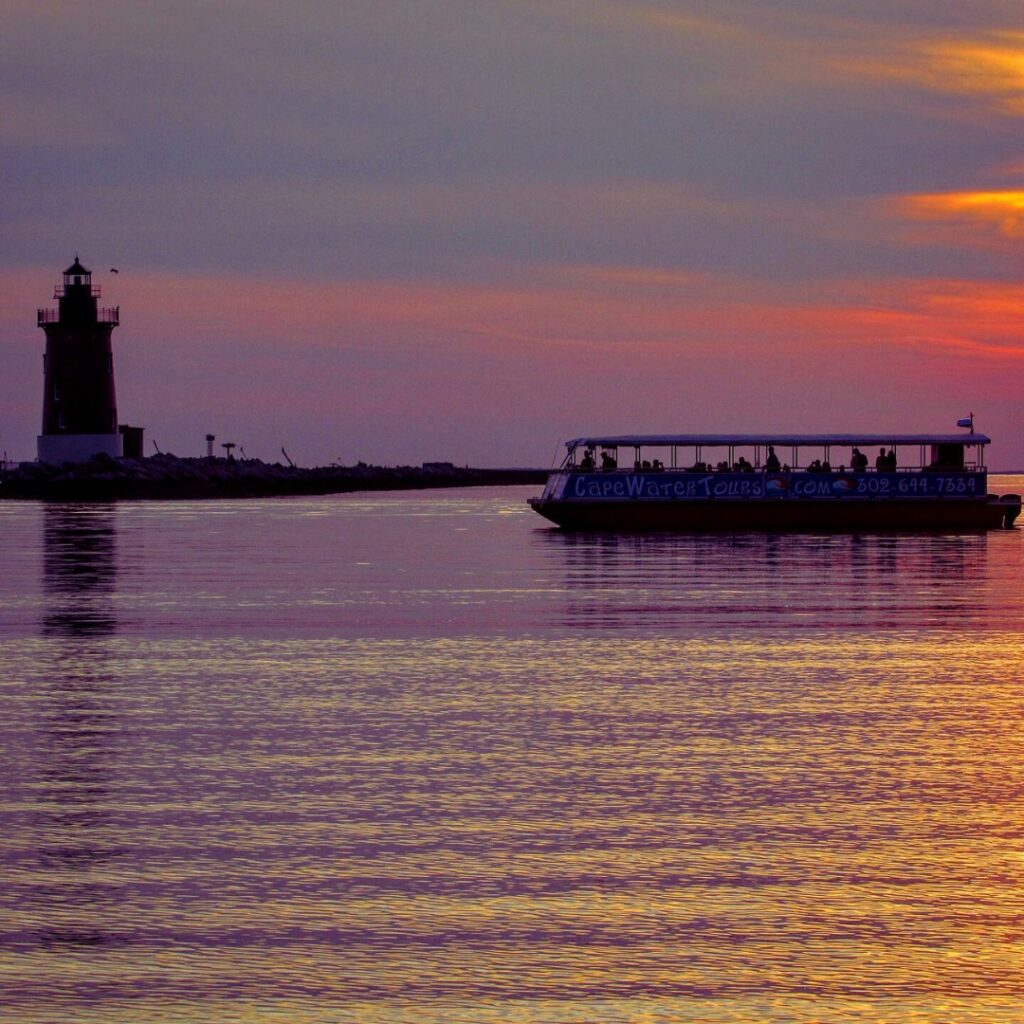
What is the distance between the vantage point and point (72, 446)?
105250 millimetres

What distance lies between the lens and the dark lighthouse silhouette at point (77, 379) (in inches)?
3952

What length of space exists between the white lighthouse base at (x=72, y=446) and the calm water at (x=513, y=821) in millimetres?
83671

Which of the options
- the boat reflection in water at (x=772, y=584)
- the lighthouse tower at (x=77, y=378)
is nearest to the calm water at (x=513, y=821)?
the boat reflection in water at (x=772, y=584)

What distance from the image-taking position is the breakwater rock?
11150 cm

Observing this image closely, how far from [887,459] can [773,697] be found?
47.2 m

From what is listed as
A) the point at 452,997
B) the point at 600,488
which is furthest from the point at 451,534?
the point at 452,997

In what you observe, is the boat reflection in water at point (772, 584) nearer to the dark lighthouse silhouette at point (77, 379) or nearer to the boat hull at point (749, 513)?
the boat hull at point (749, 513)

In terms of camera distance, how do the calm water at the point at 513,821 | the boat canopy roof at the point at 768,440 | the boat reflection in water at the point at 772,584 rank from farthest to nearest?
the boat canopy roof at the point at 768,440 → the boat reflection in water at the point at 772,584 → the calm water at the point at 513,821

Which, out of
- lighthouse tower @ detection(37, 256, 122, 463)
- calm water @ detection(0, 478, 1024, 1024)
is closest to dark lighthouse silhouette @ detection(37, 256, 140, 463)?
lighthouse tower @ detection(37, 256, 122, 463)

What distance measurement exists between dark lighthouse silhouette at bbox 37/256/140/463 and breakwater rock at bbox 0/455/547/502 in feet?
8.43

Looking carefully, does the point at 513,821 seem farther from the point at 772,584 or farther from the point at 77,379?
the point at 77,379

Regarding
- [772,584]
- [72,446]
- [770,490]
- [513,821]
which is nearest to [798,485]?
[770,490]

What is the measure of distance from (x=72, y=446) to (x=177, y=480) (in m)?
27.3

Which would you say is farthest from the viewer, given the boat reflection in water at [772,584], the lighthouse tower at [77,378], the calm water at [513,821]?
the lighthouse tower at [77,378]
